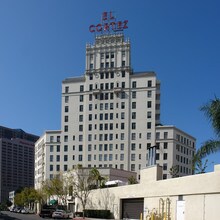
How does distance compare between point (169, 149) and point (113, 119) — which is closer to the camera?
point (169, 149)

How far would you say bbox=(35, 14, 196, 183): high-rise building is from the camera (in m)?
99.4

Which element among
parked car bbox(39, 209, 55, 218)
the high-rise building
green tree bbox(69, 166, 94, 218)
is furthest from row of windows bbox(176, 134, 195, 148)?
parked car bbox(39, 209, 55, 218)

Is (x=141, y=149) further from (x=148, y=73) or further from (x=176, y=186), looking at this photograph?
(x=176, y=186)

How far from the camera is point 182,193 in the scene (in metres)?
33.2

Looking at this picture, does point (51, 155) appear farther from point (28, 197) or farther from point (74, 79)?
point (74, 79)

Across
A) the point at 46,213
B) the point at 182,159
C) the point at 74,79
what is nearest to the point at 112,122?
the point at 74,79

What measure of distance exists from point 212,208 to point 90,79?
79.4m

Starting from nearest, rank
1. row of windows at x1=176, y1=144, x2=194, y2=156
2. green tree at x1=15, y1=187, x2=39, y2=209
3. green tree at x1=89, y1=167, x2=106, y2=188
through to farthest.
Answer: green tree at x1=89, y1=167, x2=106, y2=188 → green tree at x1=15, y1=187, x2=39, y2=209 → row of windows at x1=176, y1=144, x2=194, y2=156

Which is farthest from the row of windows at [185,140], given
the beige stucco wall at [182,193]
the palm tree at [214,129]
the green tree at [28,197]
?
the palm tree at [214,129]

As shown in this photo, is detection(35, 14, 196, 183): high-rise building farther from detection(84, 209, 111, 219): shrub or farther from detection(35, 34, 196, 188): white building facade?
detection(84, 209, 111, 219): shrub

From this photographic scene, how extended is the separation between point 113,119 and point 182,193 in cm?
6955

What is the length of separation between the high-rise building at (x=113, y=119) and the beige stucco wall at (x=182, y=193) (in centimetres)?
5114

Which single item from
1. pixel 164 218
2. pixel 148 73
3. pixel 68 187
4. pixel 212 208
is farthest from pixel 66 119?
pixel 212 208

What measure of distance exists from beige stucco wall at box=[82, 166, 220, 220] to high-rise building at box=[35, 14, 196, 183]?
168ft
